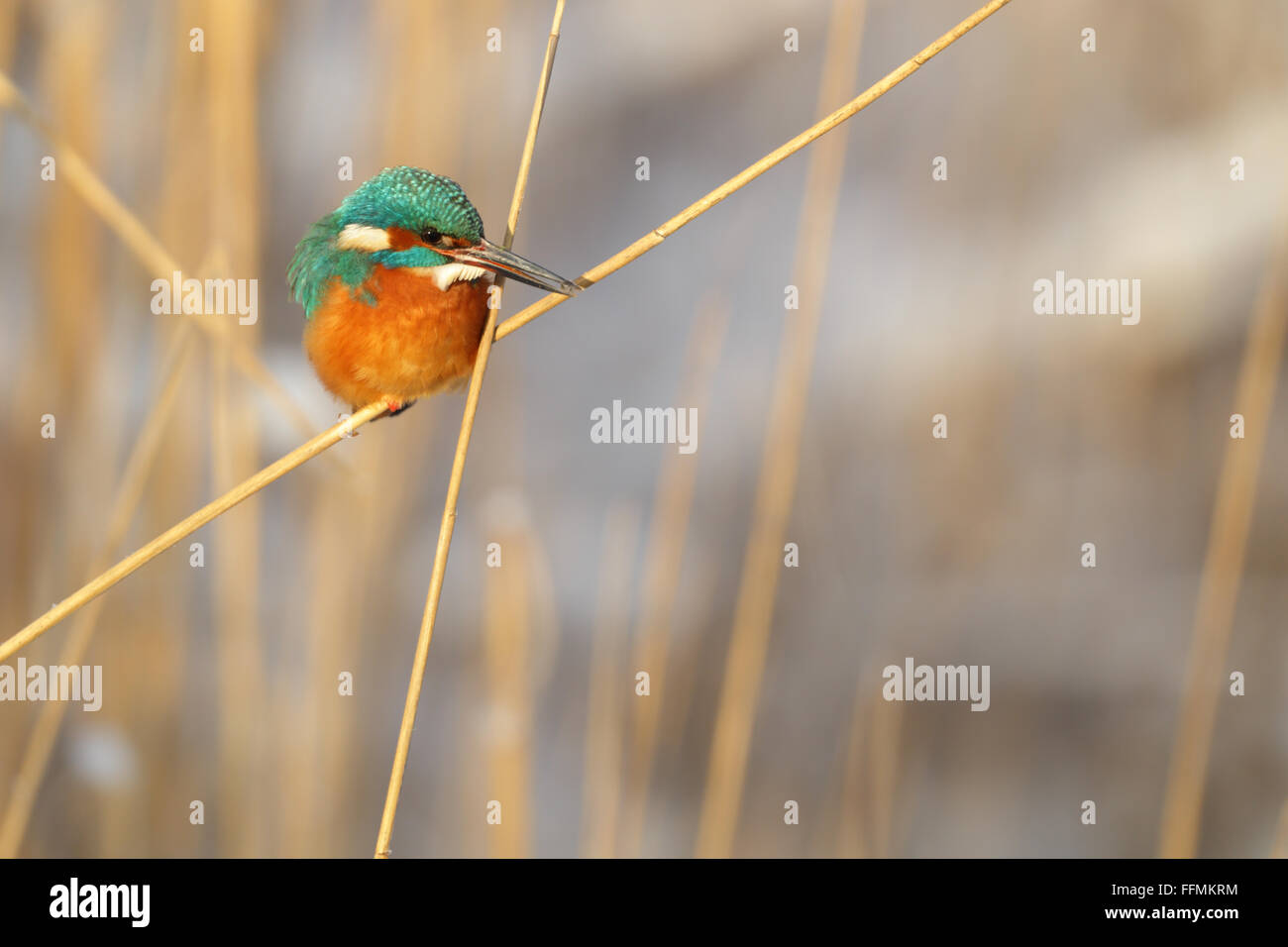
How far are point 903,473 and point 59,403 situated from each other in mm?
2142

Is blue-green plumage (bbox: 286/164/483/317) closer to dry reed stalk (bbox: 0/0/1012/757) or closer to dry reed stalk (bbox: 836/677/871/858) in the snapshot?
dry reed stalk (bbox: 0/0/1012/757)

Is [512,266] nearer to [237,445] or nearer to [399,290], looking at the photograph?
[399,290]

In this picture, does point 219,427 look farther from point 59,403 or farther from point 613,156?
point 613,156

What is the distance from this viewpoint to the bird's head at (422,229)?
1651 mm

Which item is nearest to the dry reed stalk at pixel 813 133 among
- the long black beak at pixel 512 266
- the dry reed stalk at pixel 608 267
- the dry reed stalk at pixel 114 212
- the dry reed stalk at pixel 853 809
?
the dry reed stalk at pixel 608 267

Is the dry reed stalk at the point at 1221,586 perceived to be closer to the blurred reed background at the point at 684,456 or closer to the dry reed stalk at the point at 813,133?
the blurred reed background at the point at 684,456

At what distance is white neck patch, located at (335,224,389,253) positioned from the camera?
1770 mm

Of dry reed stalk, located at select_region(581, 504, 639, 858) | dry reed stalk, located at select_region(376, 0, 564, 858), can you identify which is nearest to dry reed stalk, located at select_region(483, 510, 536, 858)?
dry reed stalk, located at select_region(581, 504, 639, 858)

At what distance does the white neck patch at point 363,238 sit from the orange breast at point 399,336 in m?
0.04

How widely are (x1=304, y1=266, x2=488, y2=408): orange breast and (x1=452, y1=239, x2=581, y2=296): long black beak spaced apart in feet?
0.34

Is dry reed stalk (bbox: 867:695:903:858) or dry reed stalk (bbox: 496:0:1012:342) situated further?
dry reed stalk (bbox: 867:695:903:858)

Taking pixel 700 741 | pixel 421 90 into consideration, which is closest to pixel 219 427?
pixel 421 90

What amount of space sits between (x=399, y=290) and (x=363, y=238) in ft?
0.40
